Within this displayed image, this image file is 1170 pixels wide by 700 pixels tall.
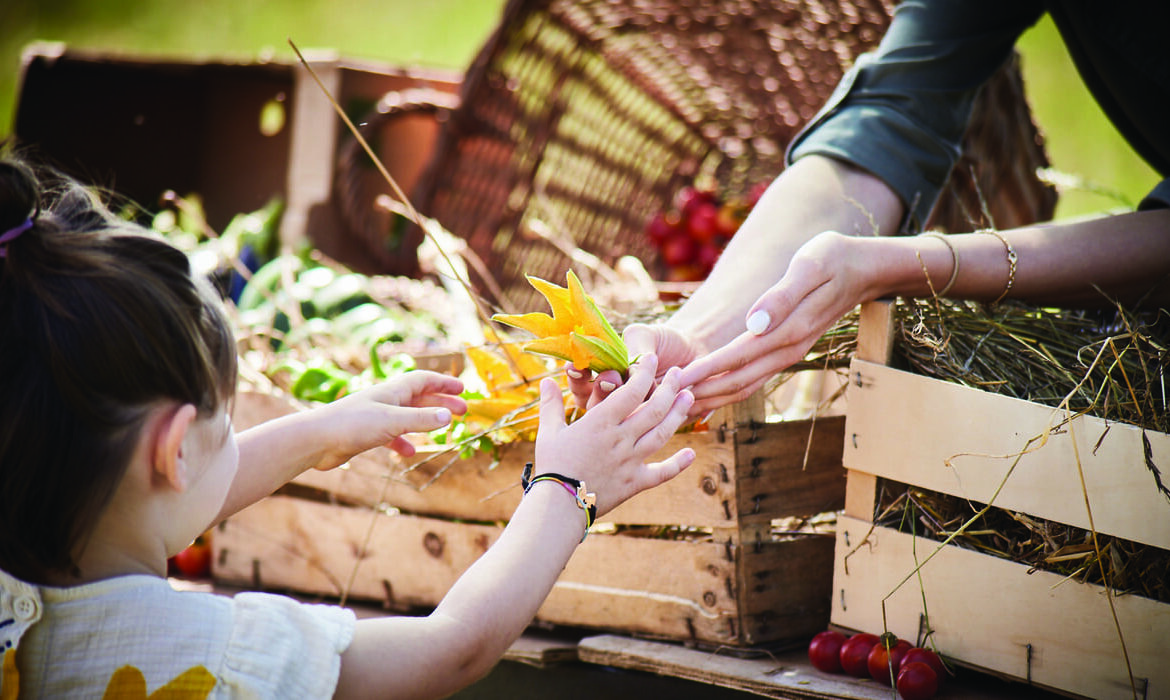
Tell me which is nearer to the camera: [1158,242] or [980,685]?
[980,685]

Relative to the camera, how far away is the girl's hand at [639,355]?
3.50 feet

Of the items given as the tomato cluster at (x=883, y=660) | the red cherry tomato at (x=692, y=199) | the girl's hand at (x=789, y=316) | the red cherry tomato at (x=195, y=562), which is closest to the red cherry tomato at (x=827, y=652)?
the tomato cluster at (x=883, y=660)

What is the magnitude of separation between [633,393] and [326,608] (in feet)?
1.17

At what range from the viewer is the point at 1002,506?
3.51 ft

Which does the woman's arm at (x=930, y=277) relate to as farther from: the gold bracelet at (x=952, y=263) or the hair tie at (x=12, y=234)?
the hair tie at (x=12, y=234)

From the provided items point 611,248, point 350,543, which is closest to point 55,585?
point 350,543

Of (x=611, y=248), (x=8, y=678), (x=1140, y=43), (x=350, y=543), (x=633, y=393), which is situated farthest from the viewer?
(x=611, y=248)

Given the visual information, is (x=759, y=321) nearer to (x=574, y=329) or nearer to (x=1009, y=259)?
(x=574, y=329)

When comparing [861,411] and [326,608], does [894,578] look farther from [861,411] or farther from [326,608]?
[326,608]

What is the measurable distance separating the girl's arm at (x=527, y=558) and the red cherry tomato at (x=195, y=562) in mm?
1161

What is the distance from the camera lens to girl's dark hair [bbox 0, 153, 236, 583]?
0.76 meters

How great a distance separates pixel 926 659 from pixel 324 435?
28.7 inches

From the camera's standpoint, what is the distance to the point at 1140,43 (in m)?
1.35

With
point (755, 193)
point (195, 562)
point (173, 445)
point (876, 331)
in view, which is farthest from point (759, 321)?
point (755, 193)
